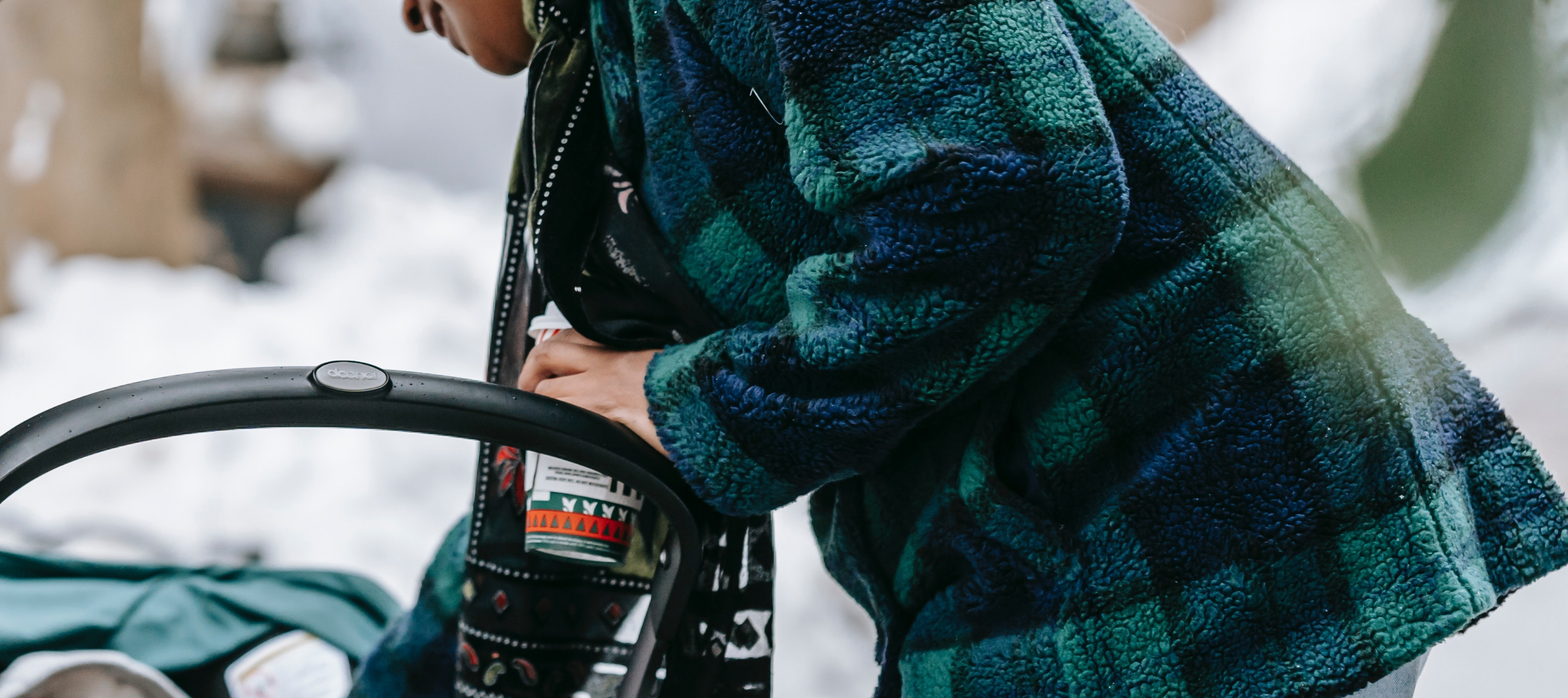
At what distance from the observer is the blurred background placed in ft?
4.25

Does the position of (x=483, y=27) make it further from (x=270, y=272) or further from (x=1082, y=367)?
(x=270, y=272)

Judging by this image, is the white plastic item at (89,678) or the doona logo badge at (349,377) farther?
the white plastic item at (89,678)

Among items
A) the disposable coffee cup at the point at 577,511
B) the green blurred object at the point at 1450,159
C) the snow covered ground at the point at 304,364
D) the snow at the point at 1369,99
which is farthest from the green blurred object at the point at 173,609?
the green blurred object at the point at 1450,159

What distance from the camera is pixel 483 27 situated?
2.01 ft

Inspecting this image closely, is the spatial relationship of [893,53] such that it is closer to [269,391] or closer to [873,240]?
[873,240]

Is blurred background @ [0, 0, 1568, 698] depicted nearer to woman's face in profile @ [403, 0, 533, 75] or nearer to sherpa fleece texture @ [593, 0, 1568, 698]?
sherpa fleece texture @ [593, 0, 1568, 698]

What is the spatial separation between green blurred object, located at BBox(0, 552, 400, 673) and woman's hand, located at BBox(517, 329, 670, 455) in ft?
1.73

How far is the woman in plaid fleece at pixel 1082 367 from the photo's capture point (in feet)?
1.29

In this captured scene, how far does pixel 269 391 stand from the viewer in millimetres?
440

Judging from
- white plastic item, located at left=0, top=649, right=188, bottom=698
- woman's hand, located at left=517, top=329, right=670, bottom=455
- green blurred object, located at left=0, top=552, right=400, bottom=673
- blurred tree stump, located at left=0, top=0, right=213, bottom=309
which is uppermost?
blurred tree stump, located at left=0, top=0, right=213, bottom=309

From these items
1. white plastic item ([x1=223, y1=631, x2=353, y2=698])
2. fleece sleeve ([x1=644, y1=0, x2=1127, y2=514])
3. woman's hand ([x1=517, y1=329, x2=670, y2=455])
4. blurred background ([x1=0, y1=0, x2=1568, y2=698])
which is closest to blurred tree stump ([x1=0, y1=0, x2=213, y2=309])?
blurred background ([x1=0, y1=0, x2=1568, y2=698])

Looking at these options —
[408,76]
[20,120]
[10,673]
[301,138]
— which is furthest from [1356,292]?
[20,120]

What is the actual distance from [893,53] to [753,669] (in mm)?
352

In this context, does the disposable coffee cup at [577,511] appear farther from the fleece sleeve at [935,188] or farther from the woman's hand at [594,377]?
the fleece sleeve at [935,188]
